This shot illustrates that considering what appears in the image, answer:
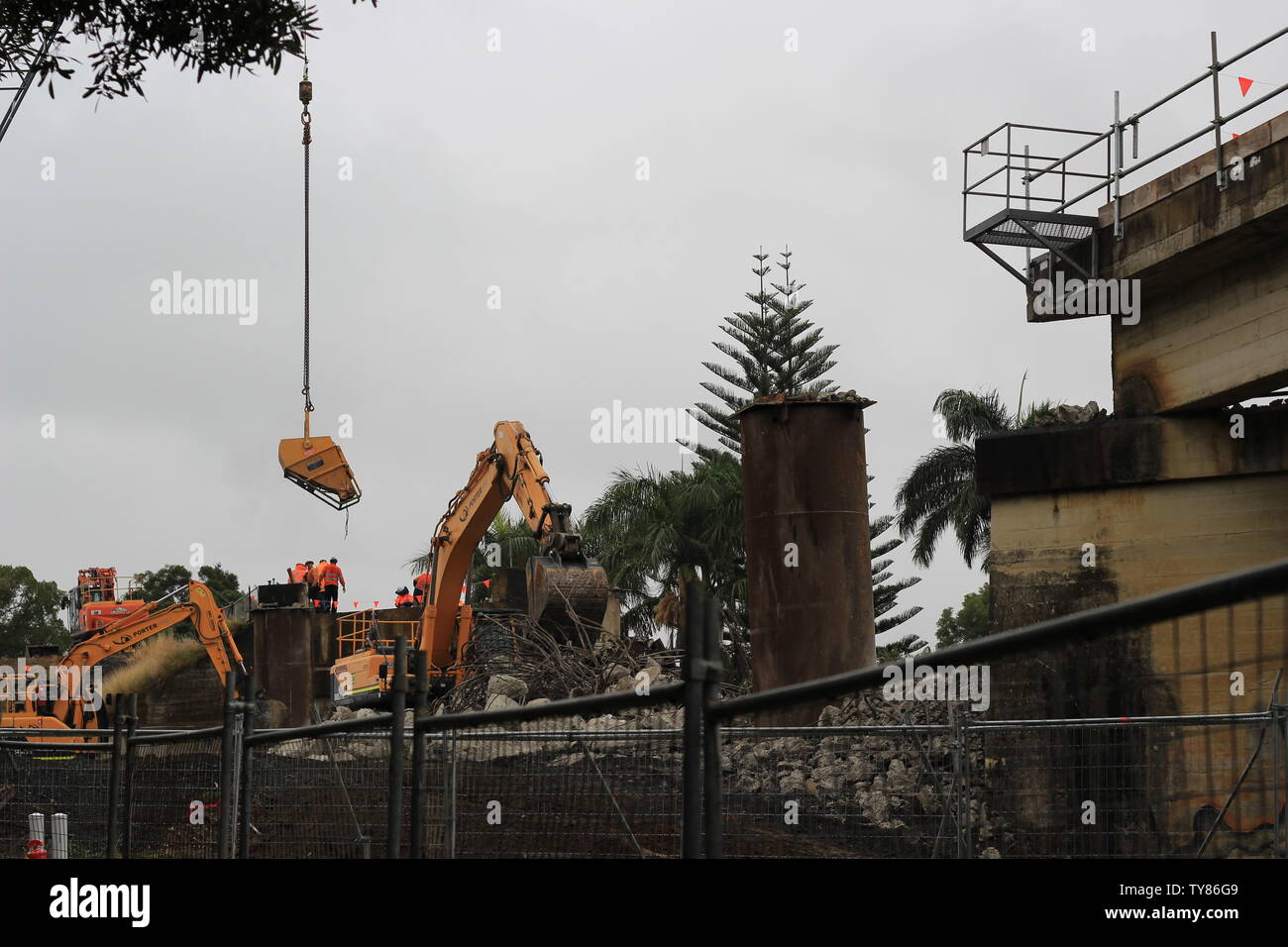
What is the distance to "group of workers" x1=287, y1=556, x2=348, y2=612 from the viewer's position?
32.1m

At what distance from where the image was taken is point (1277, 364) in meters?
14.1

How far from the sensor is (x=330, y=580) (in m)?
32.3

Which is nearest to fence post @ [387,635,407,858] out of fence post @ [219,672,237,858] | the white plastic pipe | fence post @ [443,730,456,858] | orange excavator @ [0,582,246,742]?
fence post @ [443,730,456,858]

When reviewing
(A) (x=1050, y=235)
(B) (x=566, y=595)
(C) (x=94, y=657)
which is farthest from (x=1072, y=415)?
(C) (x=94, y=657)

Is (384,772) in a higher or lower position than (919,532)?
lower

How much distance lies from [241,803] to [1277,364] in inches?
432

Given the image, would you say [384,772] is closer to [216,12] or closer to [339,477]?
[216,12]

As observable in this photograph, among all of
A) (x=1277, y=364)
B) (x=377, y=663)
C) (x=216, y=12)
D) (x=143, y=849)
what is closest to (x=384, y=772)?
(x=143, y=849)

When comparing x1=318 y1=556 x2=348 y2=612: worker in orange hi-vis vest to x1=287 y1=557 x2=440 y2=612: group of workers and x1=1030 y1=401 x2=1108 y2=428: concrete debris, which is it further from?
x1=1030 y1=401 x2=1108 y2=428: concrete debris

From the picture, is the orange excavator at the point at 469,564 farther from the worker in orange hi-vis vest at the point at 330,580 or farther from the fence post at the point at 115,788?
the fence post at the point at 115,788

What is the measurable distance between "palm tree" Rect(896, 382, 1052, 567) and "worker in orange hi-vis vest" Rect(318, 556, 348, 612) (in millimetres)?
19417

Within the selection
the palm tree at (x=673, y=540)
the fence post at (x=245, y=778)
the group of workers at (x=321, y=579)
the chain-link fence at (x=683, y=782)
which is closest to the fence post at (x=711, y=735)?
the chain-link fence at (x=683, y=782)

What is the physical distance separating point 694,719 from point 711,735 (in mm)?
67

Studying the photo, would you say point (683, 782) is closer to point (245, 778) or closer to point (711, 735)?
point (711, 735)
